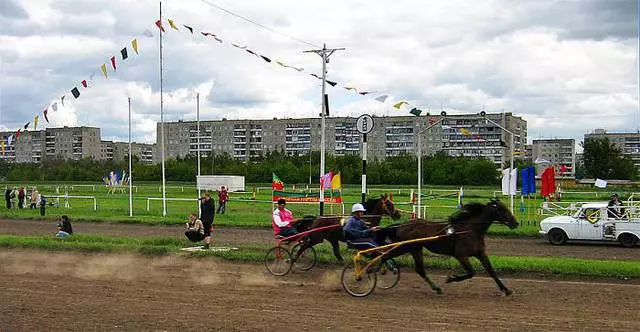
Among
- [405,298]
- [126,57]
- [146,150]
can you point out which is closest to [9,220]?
[126,57]

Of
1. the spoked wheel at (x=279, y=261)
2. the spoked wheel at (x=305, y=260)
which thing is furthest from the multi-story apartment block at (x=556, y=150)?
the spoked wheel at (x=279, y=261)

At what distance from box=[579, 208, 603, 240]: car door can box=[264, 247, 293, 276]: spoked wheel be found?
1067cm

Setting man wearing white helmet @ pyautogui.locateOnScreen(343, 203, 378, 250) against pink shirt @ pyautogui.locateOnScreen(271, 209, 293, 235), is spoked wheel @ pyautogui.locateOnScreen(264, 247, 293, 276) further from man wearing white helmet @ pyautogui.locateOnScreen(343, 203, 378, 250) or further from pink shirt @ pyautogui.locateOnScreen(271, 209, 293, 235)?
man wearing white helmet @ pyautogui.locateOnScreen(343, 203, 378, 250)

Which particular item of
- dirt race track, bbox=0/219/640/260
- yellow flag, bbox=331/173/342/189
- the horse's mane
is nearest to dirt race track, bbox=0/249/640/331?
the horse's mane

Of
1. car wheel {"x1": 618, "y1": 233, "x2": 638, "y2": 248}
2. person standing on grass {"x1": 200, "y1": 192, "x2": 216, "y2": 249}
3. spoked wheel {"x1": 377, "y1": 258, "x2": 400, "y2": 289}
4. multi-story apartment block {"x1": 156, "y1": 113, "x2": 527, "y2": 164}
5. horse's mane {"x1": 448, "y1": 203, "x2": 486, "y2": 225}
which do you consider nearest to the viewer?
horse's mane {"x1": 448, "y1": 203, "x2": 486, "y2": 225}

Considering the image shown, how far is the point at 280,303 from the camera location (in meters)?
10.7

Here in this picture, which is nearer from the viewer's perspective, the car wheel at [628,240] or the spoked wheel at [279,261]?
the spoked wheel at [279,261]

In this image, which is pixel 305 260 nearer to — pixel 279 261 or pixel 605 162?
pixel 279 261

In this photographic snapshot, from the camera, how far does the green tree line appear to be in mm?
65312

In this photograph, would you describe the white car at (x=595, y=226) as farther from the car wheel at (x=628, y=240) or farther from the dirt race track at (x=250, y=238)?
the dirt race track at (x=250, y=238)

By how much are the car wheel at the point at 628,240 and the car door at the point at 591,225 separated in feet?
2.02

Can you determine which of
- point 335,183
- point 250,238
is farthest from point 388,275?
point 335,183

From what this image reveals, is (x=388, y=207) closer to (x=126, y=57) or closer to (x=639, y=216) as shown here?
(x=639, y=216)

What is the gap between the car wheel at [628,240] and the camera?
19531 millimetres
